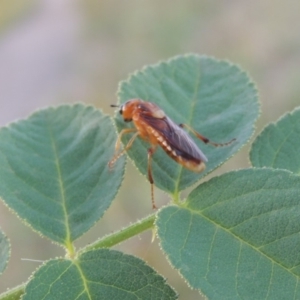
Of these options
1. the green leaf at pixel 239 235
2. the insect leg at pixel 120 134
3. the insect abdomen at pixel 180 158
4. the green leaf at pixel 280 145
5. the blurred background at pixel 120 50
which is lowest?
the green leaf at pixel 239 235

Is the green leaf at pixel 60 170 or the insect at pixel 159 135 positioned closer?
the green leaf at pixel 60 170

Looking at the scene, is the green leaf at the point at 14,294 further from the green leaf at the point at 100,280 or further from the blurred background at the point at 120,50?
the blurred background at the point at 120,50

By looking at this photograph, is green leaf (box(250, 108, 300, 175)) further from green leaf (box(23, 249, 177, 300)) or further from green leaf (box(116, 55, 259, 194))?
green leaf (box(23, 249, 177, 300))

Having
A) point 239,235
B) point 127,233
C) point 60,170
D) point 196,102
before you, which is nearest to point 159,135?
point 196,102

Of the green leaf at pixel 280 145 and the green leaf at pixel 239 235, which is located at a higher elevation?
the green leaf at pixel 280 145

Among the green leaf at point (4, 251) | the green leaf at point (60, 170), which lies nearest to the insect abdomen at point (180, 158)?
the green leaf at point (60, 170)

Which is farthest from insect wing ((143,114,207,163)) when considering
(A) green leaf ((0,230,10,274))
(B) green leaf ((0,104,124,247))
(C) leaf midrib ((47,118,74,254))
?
(A) green leaf ((0,230,10,274))
